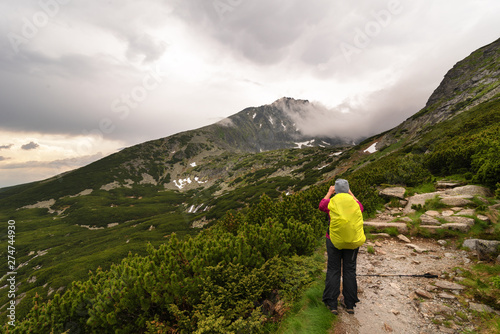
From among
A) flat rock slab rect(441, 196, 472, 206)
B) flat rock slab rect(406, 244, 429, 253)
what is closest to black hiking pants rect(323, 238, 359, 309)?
flat rock slab rect(406, 244, 429, 253)

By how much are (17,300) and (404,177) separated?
8351 cm

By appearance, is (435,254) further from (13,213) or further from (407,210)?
(13,213)

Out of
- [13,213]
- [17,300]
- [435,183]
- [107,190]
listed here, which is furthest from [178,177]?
[435,183]

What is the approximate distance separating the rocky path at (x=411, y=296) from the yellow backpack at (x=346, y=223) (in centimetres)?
180

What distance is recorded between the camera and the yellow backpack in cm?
477

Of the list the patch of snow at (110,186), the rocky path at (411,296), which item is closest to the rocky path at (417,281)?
the rocky path at (411,296)

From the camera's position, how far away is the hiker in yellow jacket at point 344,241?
4797mm

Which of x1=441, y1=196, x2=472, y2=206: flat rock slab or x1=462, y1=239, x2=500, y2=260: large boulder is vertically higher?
x1=441, y1=196, x2=472, y2=206: flat rock slab

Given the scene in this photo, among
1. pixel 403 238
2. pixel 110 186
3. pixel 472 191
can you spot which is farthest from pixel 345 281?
pixel 110 186

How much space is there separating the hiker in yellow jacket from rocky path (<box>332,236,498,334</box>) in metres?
0.44

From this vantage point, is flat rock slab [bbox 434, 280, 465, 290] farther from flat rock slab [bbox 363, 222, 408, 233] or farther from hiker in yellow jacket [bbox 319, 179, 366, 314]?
flat rock slab [bbox 363, 222, 408, 233]

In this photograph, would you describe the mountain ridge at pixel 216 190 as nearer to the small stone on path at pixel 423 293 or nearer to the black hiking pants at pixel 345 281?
the black hiking pants at pixel 345 281

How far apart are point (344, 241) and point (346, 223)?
1.44ft

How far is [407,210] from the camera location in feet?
41.7
